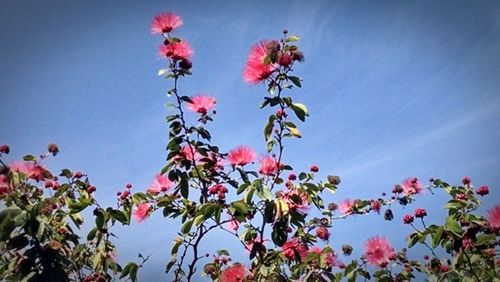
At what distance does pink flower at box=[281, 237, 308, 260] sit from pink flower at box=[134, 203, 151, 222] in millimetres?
1084

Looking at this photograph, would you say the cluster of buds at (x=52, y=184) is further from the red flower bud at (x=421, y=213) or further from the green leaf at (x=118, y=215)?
the red flower bud at (x=421, y=213)


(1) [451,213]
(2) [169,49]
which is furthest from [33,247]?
(1) [451,213]

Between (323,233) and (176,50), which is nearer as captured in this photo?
(176,50)

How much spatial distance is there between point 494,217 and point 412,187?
144 centimetres

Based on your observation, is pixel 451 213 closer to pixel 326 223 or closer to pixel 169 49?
pixel 326 223

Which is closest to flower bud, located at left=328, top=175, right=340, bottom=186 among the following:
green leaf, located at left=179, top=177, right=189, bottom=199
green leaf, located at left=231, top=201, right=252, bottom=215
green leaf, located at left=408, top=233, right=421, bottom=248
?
green leaf, located at left=408, top=233, right=421, bottom=248

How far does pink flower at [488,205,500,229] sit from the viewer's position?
2.35m

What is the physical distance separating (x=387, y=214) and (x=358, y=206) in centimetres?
46

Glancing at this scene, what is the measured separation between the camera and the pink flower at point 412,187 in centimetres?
381

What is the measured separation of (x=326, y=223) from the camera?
10.6 ft

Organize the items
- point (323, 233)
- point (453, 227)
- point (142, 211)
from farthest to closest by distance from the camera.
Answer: point (323, 233) → point (142, 211) → point (453, 227)

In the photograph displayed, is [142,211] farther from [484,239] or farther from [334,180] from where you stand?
[484,239]

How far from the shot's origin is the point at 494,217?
241cm

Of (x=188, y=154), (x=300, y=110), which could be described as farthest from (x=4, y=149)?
(x=300, y=110)
